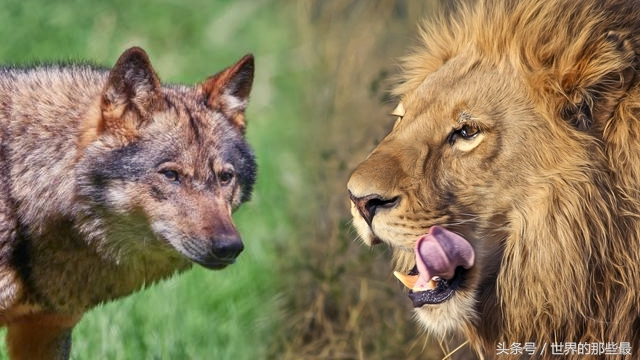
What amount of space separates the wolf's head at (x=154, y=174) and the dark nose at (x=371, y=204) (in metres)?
0.46

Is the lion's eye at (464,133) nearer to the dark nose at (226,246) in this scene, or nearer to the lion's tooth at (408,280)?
the lion's tooth at (408,280)

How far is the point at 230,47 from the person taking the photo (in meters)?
8.61

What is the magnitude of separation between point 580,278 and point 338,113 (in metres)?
2.60

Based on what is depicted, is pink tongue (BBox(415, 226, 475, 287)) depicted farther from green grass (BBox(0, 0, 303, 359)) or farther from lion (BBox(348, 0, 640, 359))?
green grass (BBox(0, 0, 303, 359))

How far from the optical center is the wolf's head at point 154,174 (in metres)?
4.18

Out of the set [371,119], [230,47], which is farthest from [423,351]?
[230,47]

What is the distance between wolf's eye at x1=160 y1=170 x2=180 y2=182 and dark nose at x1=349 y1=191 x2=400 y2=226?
70cm

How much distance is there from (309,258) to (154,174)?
191cm

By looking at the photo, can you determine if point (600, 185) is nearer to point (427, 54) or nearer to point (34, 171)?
point (427, 54)

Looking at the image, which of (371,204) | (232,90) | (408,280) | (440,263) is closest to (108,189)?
(232,90)

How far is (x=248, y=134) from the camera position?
25.1 feet

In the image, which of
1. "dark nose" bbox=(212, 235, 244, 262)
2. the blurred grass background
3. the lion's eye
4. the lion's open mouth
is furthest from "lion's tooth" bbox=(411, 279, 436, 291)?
the blurred grass background

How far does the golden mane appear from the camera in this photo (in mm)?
3799

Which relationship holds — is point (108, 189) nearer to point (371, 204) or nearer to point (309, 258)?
point (371, 204)
